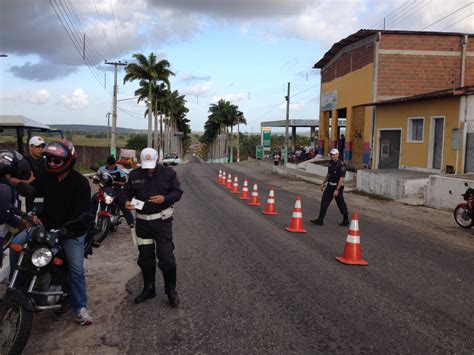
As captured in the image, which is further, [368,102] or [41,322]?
[368,102]

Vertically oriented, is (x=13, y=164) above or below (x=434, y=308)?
above

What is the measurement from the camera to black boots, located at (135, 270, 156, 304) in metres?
5.29

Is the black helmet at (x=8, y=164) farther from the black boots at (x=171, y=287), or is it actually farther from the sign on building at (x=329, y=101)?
the sign on building at (x=329, y=101)

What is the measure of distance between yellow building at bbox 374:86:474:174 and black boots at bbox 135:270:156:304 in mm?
16435

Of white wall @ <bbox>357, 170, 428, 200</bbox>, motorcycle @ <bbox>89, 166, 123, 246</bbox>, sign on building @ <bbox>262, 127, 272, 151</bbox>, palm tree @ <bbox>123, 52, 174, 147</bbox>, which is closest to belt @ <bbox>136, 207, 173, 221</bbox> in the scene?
motorcycle @ <bbox>89, 166, 123, 246</bbox>

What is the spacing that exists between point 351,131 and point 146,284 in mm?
27332

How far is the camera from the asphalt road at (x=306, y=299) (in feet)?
14.1

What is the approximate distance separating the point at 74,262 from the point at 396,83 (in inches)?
1016

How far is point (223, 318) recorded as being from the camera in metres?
4.84

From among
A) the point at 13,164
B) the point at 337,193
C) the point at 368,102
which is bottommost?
the point at 337,193

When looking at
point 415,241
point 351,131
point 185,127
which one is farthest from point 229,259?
point 185,127

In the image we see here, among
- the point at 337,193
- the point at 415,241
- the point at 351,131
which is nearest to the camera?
the point at 415,241

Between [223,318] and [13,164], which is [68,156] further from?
[223,318]

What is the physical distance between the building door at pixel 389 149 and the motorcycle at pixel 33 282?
22.0m
